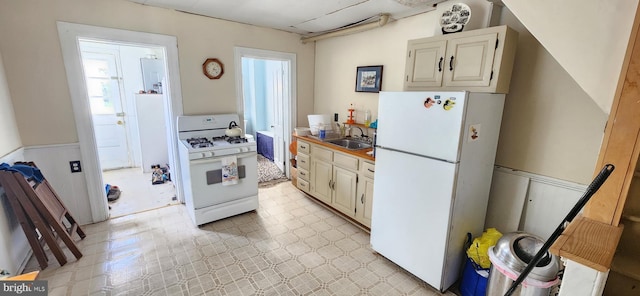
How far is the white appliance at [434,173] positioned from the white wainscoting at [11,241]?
2.93 meters

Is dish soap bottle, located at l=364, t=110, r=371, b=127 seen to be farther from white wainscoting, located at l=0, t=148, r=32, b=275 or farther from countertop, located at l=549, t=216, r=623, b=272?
white wainscoting, located at l=0, t=148, r=32, b=275

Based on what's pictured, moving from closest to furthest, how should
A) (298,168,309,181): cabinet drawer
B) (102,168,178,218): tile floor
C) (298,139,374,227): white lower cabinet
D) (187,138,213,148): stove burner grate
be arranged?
1. (298,139,374,227): white lower cabinet
2. (187,138,213,148): stove burner grate
3. (102,168,178,218): tile floor
4. (298,168,309,181): cabinet drawer

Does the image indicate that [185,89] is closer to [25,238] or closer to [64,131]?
[64,131]

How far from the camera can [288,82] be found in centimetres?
410

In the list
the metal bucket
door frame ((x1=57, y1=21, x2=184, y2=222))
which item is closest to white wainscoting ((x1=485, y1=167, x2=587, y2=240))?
the metal bucket

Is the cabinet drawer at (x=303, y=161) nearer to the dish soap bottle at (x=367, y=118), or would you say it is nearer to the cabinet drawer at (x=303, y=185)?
the cabinet drawer at (x=303, y=185)

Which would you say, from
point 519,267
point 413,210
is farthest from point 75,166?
point 519,267

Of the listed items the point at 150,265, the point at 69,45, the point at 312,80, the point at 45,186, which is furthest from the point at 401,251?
the point at 69,45

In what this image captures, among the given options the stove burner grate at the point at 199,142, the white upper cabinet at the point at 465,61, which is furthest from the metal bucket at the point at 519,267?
the stove burner grate at the point at 199,142

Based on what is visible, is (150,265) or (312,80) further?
(312,80)

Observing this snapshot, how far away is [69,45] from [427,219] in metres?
3.65

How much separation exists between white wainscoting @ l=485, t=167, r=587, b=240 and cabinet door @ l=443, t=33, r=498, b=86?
0.85 metres

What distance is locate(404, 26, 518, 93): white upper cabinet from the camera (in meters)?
1.85

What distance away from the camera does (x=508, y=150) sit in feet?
7.16
